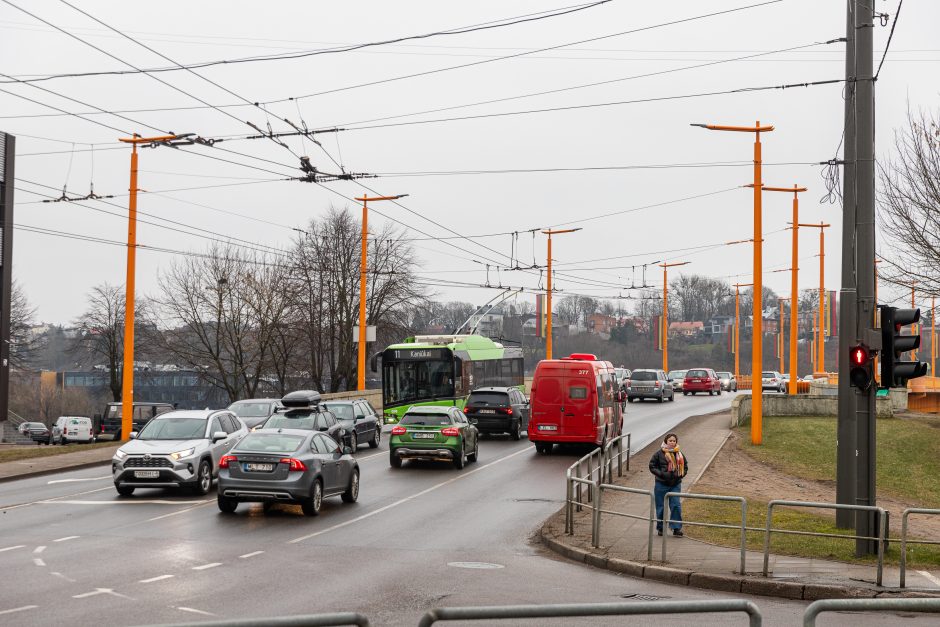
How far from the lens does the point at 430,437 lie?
2720 centimetres

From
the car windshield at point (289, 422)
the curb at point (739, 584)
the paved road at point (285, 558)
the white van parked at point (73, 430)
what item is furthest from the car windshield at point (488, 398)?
the white van parked at point (73, 430)

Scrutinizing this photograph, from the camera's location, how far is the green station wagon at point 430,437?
27.1 meters

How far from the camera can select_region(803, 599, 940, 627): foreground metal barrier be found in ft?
17.6

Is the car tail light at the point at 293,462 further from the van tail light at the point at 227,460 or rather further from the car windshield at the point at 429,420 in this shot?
the car windshield at the point at 429,420

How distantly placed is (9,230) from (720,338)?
3324 inches

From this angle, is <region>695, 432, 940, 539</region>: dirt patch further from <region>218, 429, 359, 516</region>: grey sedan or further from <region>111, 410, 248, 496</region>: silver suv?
<region>111, 410, 248, 496</region>: silver suv

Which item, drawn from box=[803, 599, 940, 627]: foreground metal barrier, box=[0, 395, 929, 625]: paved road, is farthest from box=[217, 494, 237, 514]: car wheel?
box=[803, 599, 940, 627]: foreground metal barrier

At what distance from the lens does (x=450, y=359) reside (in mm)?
38188

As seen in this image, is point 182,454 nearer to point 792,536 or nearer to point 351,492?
point 351,492

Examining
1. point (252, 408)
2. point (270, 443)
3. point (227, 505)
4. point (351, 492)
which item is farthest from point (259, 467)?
point (252, 408)

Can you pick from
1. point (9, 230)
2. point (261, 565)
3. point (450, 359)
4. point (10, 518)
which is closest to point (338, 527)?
point (261, 565)

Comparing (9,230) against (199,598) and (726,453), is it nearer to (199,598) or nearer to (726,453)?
(726,453)

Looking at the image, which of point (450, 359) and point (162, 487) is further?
point (450, 359)

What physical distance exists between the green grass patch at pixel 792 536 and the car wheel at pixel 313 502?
6.33 meters
